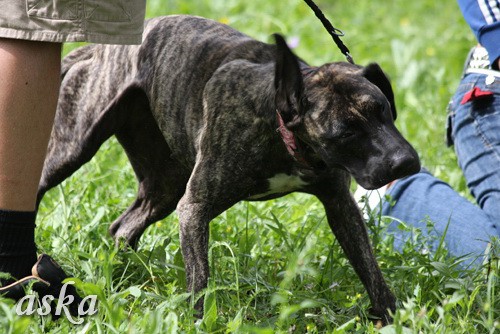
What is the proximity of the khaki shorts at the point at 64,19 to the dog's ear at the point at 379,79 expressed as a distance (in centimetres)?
86

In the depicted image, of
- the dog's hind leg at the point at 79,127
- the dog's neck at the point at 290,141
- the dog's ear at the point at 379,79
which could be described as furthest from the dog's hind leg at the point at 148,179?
the dog's ear at the point at 379,79

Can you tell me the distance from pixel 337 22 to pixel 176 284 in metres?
4.98

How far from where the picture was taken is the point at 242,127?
11.3 feet

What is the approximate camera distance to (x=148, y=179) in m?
4.33

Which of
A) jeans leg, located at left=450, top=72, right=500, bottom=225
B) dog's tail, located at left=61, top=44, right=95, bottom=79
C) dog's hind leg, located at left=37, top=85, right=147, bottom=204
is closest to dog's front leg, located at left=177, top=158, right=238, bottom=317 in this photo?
dog's hind leg, located at left=37, top=85, right=147, bottom=204

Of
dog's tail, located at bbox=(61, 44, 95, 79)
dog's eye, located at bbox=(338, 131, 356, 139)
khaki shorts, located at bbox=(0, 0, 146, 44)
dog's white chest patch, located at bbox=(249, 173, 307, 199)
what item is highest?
khaki shorts, located at bbox=(0, 0, 146, 44)

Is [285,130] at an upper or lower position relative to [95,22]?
lower

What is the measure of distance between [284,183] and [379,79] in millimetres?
529

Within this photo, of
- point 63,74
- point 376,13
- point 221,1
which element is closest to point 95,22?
point 63,74

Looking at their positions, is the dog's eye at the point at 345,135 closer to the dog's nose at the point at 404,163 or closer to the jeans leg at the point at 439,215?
the dog's nose at the point at 404,163

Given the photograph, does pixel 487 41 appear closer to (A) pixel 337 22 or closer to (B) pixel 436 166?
(B) pixel 436 166

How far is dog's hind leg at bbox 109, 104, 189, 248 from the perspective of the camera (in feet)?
13.7

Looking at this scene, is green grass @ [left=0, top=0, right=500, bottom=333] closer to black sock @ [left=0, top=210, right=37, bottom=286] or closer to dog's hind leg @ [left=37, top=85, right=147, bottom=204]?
black sock @ [left=0, top=210, right=37, bottom=286]

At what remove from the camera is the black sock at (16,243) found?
330cm
